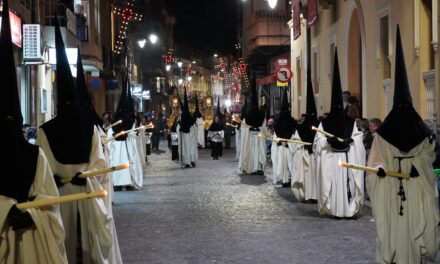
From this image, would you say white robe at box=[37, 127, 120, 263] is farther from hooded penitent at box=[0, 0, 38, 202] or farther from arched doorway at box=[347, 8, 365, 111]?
arched doorway at box=[347, 8, 365, 111]

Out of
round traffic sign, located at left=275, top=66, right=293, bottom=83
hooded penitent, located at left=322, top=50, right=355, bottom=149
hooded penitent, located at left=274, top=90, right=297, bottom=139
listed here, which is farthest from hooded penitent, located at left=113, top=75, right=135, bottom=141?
round traffic sign, located at left=275, top=66, right=293, bottom=83

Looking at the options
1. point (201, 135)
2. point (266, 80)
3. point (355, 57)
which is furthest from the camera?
point (266, 80)

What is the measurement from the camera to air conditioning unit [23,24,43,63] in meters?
20.7

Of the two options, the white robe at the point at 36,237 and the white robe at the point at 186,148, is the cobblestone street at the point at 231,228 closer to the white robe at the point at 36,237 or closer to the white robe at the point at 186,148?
the white robe at the point at 36,237

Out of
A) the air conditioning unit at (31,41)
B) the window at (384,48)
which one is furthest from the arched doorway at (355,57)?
the air conditioning unit at (31,41)

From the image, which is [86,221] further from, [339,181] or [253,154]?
[253,154]

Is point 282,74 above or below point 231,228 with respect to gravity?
above

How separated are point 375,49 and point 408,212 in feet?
39.2

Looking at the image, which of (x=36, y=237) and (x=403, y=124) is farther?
(x=403, y=124)

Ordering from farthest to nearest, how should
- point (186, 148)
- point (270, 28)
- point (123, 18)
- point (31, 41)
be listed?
point (123, 18), point (270, 28), point (186, 148), point (31, 41)

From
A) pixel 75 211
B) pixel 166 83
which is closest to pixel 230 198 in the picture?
pixel 75 211

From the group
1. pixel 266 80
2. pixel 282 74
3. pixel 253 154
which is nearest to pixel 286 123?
pixel 253 154

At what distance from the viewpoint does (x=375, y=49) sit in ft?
64.1

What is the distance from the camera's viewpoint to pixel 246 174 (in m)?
21.6
